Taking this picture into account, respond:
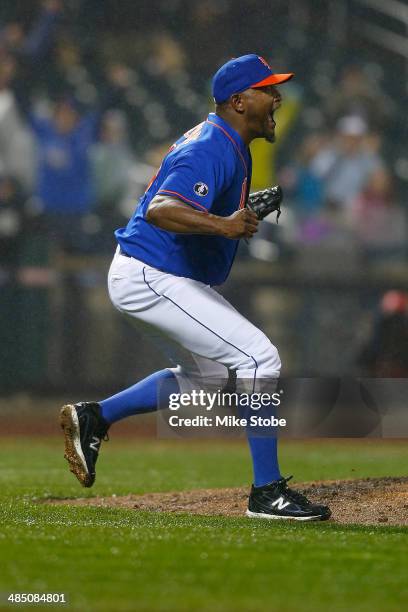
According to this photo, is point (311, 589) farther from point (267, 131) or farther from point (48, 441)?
point (48, 441)

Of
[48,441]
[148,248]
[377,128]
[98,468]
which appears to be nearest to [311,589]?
[148,248]

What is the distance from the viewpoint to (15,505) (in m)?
5.45

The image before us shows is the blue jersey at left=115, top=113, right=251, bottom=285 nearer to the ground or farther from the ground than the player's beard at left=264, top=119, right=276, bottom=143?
nearer to the ground

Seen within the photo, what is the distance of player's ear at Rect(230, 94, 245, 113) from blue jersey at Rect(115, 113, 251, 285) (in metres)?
0.09

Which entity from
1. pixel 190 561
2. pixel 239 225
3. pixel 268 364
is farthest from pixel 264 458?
pixel 190 561

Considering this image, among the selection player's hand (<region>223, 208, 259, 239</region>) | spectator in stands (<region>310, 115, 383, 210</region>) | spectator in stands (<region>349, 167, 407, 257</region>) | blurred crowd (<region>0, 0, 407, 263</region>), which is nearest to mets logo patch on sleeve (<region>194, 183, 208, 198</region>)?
player's hand (<region>223, 208, 259, 239</region>)

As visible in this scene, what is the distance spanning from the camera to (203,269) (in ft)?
16.6

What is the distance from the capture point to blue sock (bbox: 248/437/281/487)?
15.7 ft

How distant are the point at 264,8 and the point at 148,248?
31.8 ft

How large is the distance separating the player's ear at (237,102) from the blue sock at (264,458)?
144 centimetres

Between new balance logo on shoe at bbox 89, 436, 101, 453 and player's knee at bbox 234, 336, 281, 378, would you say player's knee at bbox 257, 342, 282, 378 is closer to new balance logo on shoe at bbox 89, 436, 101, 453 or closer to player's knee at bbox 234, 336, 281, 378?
player's knee at bbox 234, 336, 281, 378

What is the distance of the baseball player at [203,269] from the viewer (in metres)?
4.69

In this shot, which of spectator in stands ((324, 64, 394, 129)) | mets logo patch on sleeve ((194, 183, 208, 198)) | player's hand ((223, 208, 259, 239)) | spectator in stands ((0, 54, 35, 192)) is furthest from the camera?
spectator in stands ((324, 64, 394, 129))

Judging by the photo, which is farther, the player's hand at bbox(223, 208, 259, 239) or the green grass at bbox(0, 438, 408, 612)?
the player's hand at bbox(223, 208, 259, 239)
